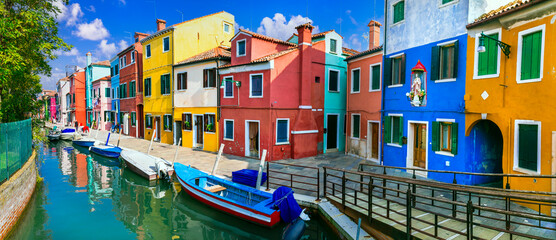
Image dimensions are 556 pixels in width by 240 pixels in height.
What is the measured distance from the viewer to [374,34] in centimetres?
2050

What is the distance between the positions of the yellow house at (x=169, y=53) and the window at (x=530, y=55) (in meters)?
20.6

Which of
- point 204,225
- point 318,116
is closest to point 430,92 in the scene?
point 318,116

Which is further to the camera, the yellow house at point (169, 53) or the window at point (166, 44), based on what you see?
the window at point (166, 44)

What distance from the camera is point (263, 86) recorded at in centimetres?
1672

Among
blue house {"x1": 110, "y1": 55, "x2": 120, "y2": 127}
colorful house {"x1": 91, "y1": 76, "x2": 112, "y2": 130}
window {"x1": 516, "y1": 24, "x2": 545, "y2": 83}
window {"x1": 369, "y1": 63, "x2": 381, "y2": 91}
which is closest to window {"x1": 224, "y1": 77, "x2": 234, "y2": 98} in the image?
window {"x1": 369, "y1": 63, "x2": 381, "y2": 91}

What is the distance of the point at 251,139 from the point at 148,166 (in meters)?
6.20

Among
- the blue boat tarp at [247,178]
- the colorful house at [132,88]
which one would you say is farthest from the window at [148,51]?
the blue boat tarp at [247,178]

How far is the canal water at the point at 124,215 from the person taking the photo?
9.15 metres

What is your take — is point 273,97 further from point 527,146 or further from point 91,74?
point 91,74

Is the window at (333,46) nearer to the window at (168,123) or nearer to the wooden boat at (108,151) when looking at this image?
the window at (168,123)

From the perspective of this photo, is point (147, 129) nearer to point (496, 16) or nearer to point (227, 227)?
point (227, 227)

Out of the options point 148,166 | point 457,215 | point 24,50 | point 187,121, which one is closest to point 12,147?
point 24,50

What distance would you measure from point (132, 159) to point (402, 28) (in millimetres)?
16807

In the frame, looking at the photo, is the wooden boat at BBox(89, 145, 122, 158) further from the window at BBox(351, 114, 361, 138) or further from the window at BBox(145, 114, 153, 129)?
the window at BBox(351, 114, 361, 138)
